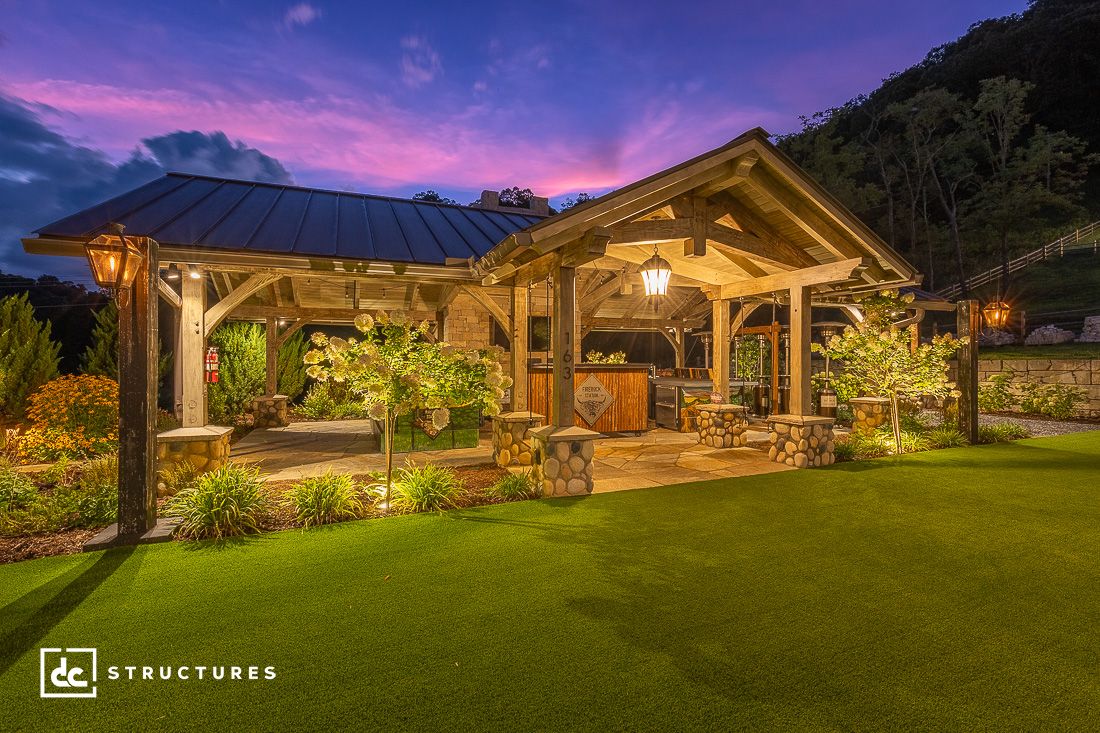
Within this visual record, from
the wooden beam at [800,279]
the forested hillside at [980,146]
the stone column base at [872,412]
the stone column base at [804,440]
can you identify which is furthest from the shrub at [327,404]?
the forested hillside at [980,146]

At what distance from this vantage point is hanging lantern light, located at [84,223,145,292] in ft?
13.0

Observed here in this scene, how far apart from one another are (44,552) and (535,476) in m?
4.37

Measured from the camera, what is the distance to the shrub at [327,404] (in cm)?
1349

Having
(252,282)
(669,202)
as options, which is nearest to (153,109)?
(252,282)

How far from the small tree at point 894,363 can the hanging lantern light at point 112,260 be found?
9.02 metres

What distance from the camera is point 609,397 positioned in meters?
10.2

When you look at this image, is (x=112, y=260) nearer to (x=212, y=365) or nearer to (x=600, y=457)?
(x=600, y=457)

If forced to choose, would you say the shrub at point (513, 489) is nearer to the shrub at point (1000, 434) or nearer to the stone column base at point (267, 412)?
the stone column base at point (267, 412)

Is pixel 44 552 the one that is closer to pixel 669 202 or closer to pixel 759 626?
pixel 759 626

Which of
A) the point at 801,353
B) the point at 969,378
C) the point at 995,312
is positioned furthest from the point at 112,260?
the point at 995,312

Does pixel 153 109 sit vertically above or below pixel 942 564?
above

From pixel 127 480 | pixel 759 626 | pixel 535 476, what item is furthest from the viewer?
pixel 535 476

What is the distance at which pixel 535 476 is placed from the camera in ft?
19.1

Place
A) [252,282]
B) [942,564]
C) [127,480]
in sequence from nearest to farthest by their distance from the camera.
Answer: [942,564] → [127,480] → [252,282]
